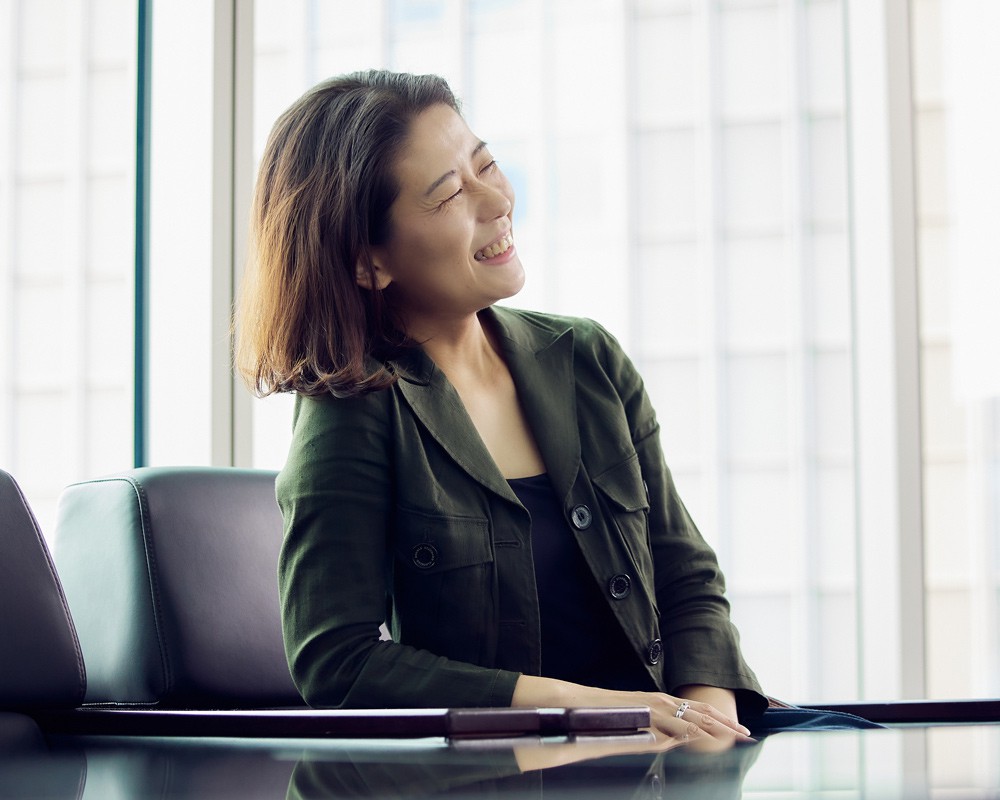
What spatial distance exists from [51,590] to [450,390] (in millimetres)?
491

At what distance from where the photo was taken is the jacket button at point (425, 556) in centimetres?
123

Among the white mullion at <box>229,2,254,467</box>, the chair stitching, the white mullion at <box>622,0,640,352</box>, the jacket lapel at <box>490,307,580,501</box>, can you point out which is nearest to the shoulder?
the jacket lapel at <box>490,307,580,501</box>

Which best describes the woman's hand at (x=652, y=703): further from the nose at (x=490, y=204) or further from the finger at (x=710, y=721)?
the nose at (x=490, y=204)

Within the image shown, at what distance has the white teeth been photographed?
1372mm

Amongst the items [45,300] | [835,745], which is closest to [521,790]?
[835,745]

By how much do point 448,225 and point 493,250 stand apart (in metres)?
0.07

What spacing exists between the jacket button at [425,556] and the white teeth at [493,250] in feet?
1.21

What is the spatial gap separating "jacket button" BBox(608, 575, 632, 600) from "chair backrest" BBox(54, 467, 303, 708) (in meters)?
0.46

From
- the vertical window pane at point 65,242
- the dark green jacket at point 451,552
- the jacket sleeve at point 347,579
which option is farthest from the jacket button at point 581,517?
the vertical window pane at point 65,242

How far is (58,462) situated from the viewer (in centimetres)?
216

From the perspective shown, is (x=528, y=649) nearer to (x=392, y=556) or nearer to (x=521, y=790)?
(x=392, y=556)

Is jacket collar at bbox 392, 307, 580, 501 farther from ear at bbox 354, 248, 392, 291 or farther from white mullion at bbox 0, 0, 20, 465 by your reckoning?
white mullion at bbox 0, 0, 20, 465

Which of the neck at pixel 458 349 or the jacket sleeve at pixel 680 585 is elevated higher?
the neck at pixel 458 349

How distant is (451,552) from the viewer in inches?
48.5
